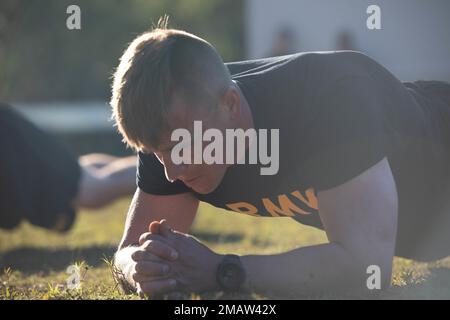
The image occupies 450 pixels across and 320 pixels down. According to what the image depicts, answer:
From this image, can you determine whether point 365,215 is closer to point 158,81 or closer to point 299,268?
point 299,268

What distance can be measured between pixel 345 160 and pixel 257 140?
1.20ft

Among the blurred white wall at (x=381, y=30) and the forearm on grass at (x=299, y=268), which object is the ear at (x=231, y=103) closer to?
the forearm on grass at (x=299, y=268)

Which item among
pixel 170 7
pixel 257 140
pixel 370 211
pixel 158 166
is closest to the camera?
pixel 370 211

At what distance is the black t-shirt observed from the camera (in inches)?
113

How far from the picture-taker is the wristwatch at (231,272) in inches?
108

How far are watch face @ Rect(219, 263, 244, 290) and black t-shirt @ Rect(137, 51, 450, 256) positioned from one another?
0.43 metres

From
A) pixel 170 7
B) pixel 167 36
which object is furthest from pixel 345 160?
pixel 170 7

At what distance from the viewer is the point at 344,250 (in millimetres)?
2768

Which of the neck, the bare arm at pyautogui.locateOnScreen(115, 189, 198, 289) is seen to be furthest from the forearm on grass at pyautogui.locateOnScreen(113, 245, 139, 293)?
the neck

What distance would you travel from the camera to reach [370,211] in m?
2.77

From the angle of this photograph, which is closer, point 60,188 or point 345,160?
point 345,160

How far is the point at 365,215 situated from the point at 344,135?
0.31 metres

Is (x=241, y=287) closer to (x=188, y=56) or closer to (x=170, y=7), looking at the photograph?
(x=188, y=56)

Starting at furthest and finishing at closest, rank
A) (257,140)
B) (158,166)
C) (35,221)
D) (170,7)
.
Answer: (170,7) < (35,221) < (158,166) < (257,140)
